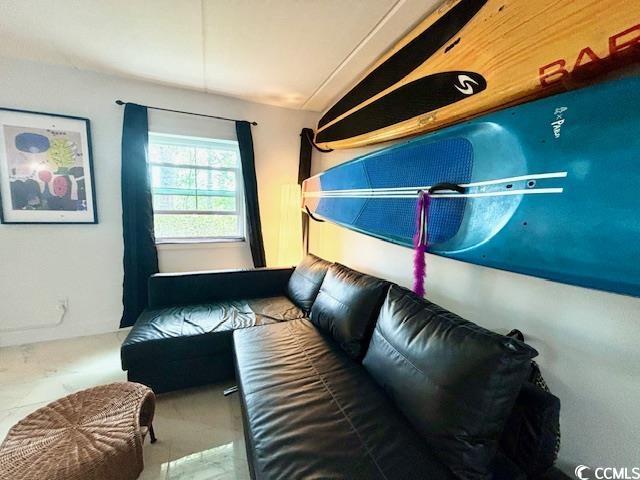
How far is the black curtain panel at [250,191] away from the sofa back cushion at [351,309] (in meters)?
1.33

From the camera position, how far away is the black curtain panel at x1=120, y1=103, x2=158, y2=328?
7.75 feet

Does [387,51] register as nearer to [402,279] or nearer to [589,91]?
[589,91]

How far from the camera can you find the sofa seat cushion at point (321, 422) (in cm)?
81

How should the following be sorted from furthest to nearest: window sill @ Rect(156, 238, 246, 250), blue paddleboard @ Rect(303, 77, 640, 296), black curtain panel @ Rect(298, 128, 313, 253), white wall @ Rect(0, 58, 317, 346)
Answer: black curtain panel @ Rect(298, 128, 313, 253)
window sill @ Rect(156, 238, 246, 250)
white wall @ Rect(0, 58, 317, 346)
blue paddleboard @ Rect(303, 77, 640, 296)

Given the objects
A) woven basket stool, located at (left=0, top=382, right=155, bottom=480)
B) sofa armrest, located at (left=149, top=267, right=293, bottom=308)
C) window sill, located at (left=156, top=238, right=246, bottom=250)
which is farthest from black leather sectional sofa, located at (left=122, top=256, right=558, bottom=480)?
window sill, located at (left=156, top=238, right=246, bottom=250)

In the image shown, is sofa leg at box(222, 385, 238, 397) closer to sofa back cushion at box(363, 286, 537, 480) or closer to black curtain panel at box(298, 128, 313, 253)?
sofa back cushion at box(363, 286, 537, 480)

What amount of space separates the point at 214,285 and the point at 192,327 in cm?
54

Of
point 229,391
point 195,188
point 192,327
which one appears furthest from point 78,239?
point 229,391

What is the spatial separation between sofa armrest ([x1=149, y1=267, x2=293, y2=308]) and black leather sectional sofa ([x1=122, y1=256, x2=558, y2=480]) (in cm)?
27

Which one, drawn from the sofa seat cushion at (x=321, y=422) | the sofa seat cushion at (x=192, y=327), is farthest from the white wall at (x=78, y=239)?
the sofa seat cushion at (x=321, y=422)

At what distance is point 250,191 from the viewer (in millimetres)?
2779

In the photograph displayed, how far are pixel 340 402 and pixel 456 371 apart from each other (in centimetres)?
50

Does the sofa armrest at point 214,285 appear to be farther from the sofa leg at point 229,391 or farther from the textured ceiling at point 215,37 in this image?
the textured ceiling at point 215,37

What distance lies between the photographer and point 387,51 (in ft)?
6.02
